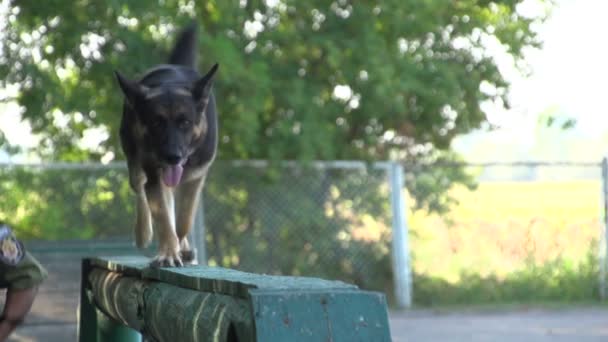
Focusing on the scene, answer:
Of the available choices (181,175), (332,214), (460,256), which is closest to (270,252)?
(332,214)

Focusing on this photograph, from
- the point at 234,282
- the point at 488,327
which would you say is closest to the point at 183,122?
the point at 234,282

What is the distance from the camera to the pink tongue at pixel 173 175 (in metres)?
6.41

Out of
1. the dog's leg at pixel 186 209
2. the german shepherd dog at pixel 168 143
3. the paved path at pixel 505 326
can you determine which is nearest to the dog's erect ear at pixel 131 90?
the german shepherd dog at pixel 168 143

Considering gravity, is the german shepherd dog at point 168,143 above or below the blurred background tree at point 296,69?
below

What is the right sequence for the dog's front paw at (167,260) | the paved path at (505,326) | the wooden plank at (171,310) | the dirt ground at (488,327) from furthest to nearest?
the paved path at (505,326)
the dirt ground at (488,327)
the dog's front paw at (167,260)
the wooden plank at (171,310)

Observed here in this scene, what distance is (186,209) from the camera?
721 centimetres

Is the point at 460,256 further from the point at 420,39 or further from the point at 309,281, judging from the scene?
the point at 309,281

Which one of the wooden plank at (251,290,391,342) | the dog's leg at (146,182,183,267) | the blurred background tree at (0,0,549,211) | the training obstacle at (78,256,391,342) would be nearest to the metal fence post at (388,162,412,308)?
the blurred background tree at (0,0,549,211)

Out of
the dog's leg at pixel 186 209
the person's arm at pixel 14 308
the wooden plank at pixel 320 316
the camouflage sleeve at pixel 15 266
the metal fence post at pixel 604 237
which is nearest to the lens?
the wooden plank at pixel 320 316

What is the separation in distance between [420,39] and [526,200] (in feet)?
9.00

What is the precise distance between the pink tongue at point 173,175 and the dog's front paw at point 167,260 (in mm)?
402

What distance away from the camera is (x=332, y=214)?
49.8ft

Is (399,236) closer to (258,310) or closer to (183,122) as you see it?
(183,122)

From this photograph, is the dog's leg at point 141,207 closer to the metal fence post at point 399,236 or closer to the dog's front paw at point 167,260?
the dog's front paw at point 167,260
